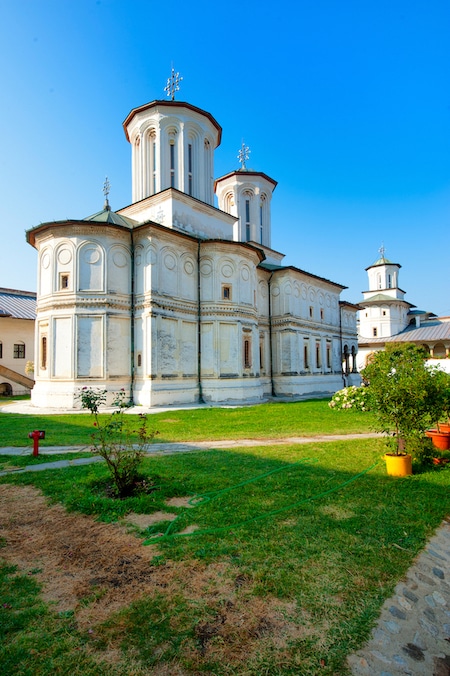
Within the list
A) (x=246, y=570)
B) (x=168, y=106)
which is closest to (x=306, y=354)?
(x=168, y=106)

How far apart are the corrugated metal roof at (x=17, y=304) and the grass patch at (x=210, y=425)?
13.2 metres

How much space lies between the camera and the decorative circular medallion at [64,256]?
16.8 m

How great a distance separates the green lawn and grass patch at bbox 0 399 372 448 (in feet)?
11.3

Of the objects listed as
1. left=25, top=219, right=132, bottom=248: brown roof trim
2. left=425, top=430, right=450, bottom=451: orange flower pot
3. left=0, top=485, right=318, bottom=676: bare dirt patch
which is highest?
left=25, top=219, right=132, bottom=248: brown roof trim

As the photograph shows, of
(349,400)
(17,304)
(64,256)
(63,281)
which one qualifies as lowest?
(349,400)

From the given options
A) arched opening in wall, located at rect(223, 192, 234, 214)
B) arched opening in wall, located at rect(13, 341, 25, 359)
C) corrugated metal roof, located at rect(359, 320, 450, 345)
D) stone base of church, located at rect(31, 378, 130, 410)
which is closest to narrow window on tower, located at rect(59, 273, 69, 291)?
stone base of church, located at rect(31, 378, 130, 410)

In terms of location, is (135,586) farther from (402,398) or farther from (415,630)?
(402,398)

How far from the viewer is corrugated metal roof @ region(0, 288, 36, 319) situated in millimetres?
25781

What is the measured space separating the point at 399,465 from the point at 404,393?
1205 mm

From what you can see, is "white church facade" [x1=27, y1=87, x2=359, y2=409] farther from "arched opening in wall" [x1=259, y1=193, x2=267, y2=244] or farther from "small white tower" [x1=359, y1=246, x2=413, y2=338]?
"small white tower" [x1=359, y1=246, x2=413, y2=338]

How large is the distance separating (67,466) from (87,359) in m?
10.1

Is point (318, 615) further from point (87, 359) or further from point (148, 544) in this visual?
point (87, 359)

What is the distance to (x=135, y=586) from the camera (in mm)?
3127

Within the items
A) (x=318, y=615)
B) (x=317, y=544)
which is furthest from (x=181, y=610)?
(x=317, y=544)
